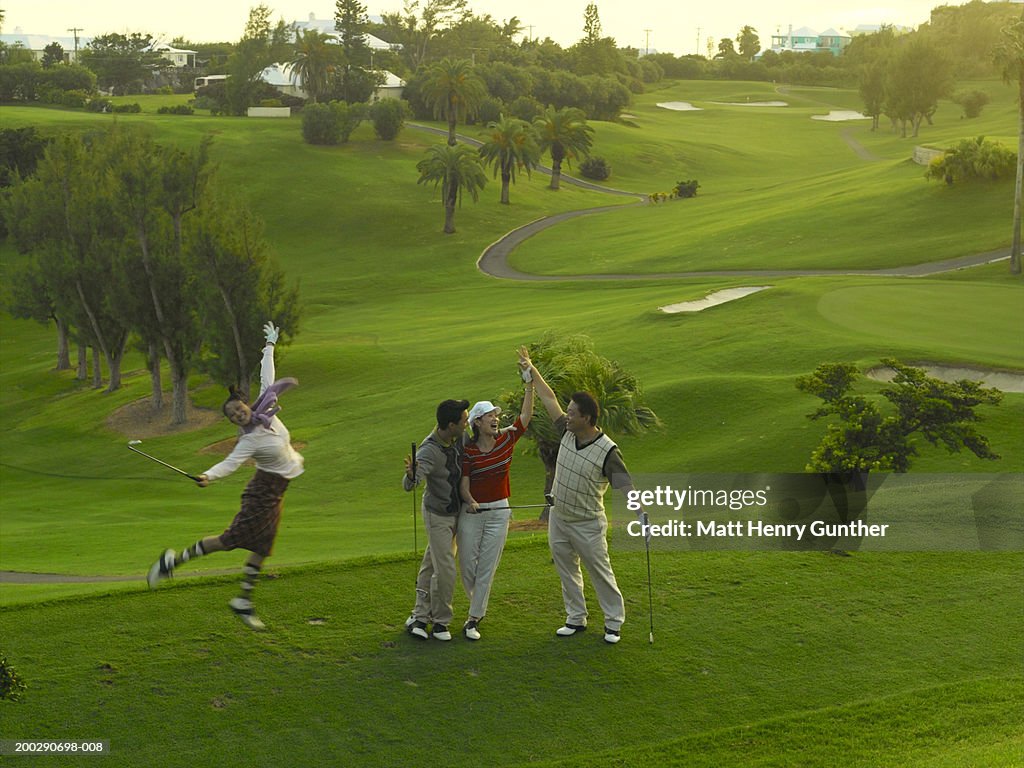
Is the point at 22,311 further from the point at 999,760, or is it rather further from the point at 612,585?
the point at 999,760

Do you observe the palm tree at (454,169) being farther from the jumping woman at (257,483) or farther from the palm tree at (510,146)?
the jumping woman at (257,483)

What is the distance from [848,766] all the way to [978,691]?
2.38 meters

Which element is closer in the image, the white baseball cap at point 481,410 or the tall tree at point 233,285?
the white baseball cap at point 481,410

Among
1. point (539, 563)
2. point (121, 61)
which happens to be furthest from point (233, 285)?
point (121, 61)

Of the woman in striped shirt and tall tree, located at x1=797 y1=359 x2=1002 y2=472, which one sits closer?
the woman in striped shirt

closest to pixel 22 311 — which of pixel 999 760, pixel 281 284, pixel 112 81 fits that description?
pixel 281 284

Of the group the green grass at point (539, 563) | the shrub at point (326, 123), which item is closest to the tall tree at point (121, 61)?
the shrub at point (326, 123)

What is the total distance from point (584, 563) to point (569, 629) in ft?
3.68

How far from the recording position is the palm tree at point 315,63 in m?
137

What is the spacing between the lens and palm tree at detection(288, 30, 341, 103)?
5394 inches

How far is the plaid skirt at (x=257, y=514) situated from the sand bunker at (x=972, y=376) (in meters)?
25.0

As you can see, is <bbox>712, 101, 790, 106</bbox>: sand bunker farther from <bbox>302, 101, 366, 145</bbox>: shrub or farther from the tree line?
the tree line

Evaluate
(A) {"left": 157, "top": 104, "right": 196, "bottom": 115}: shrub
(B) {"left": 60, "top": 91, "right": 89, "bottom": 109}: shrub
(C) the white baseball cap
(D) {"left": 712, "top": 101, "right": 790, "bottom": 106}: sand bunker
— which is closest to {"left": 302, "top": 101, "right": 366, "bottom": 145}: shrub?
(A) {"left": 157, "top": 104, "right": 196, "bottom": 115}: shrub

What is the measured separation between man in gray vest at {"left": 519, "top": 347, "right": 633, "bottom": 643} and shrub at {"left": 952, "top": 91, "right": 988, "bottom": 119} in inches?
6123
